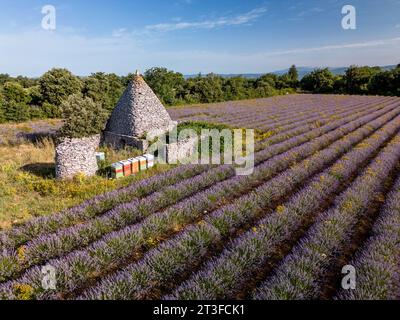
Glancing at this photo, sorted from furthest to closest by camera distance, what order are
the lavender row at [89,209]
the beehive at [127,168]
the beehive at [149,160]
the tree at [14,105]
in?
the tree at [14,105] < the beehive at [149,160] < the beehive at [127,168] < the lavender row at [89,209]

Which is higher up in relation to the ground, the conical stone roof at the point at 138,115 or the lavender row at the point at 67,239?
the conical stone roof at the point at 138,115

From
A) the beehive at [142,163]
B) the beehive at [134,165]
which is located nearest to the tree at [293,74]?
the beehive at [142,163]

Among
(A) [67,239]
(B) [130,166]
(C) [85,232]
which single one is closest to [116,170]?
(B) [130,166]

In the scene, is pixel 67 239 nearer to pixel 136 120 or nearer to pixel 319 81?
pixel 136 120

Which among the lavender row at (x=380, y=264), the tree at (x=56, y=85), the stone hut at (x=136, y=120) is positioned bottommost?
the lavender row at (x=380, y=264)

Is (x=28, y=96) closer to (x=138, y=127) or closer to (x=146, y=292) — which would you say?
(x=138, y=127)

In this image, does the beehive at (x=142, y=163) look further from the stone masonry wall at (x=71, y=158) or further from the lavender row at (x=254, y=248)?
the lavender row at (x=254, y=248)

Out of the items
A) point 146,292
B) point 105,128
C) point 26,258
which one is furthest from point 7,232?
point 105,128
